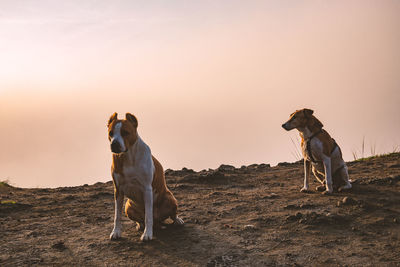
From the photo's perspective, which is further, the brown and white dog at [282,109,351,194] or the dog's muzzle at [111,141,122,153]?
the brown and white dog at [282,109,351,194]

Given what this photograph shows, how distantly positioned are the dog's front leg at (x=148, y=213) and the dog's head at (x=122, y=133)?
0.82 meters

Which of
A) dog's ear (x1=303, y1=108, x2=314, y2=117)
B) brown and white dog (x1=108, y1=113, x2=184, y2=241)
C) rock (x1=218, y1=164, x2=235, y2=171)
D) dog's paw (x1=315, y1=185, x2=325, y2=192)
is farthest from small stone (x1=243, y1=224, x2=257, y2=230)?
rock (x1=218, y1=164, x2=235, y2=171)

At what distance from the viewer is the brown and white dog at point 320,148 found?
8.16 meters

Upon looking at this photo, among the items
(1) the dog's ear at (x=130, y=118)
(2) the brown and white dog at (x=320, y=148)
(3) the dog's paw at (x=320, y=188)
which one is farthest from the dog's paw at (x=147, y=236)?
(3) the dog's paw at (x=320, y=188)

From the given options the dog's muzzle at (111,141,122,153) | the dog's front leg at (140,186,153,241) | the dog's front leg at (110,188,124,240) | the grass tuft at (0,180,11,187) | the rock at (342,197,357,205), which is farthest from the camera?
the grass tuft at (0,180,11,187)

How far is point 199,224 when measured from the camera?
258 inches

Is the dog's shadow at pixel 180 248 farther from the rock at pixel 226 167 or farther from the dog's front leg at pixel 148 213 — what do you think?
the rock at pixel 226 167

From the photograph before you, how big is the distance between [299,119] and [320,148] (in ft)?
2.67

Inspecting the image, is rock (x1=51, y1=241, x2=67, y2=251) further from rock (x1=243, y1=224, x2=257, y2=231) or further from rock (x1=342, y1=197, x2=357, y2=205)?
rock (x1=342, y1=197, x2=357, y2=205)

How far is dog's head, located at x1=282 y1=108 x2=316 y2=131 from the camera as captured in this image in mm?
8289

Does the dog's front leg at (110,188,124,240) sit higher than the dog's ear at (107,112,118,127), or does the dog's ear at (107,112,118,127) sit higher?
the dog's ear at (107,112,118,127)

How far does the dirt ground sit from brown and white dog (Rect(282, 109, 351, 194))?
0.44 m

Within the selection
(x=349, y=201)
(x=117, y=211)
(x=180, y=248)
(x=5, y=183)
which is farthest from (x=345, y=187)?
(x=5, y=183)

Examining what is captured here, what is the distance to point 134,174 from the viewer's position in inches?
217
